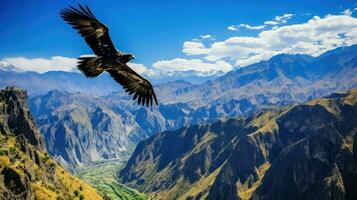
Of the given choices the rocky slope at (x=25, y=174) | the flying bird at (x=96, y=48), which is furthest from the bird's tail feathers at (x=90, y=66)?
the rocky slope at (x=25, y=174)

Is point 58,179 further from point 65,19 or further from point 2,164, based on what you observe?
point 65,19

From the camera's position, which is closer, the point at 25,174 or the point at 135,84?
the point at 135,84

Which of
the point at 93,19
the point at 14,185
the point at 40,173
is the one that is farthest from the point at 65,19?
the point at 40,173

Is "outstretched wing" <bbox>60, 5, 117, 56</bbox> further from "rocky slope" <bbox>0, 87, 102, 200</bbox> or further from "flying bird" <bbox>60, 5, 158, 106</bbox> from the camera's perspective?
"rocky slope" <bbox>0, 87, 102, 200</bbox>

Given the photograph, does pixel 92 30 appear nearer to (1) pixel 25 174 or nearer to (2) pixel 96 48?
(2) pixel 96 48

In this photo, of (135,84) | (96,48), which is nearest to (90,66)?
(96,48)

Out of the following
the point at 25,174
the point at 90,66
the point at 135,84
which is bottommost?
the point at 25,174

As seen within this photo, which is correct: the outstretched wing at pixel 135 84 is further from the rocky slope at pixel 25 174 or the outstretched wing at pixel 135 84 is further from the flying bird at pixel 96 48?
the rocky slope at pixel 25 174
